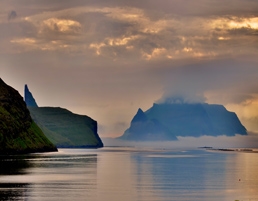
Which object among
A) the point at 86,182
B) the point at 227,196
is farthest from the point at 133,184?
the point at 227,196

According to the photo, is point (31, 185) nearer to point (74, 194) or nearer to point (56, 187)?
point (56, 187)

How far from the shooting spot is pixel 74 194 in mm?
120062

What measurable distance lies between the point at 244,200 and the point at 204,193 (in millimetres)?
13562

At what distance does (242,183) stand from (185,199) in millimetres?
43026

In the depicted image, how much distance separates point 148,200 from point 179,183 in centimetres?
4031

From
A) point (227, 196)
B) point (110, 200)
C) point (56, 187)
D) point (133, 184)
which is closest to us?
point (110, 200)

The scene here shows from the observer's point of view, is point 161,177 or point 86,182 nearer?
point 86,182

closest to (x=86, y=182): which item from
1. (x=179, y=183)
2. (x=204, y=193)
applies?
(x=179, y=183)

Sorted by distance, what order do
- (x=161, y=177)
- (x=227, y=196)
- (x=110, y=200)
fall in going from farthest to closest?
1. (x=161, y=177)
2. (x=227, y=196)
3. (x=110, y=200)

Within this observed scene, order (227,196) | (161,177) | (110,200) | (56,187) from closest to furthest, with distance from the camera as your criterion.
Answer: (110,200) → (227,196) → (56,187) → (161,177)

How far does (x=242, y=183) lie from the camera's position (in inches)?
6038

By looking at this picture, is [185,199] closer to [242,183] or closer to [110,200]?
[110,200]

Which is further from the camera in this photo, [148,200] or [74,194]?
[74,194]

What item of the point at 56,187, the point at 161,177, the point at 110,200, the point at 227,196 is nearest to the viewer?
the point at 110,200
